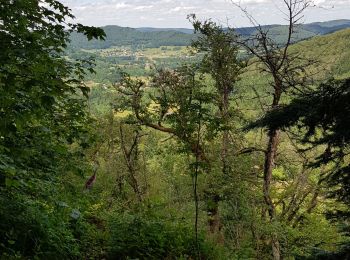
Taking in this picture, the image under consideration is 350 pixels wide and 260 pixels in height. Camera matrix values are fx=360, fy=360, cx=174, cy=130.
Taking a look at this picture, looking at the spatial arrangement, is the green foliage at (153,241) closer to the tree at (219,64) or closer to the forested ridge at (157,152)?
the forested ridge at (157,152)

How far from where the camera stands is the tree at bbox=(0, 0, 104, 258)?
14.5 ft

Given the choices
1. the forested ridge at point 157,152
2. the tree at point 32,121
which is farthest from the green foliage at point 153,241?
the tree at point 32,121

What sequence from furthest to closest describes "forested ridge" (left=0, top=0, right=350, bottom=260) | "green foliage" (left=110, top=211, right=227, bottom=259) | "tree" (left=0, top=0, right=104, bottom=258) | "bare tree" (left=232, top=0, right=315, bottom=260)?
"bare tree" (left=232, top=0, right=315, bottom=260), "green foliage" (left=110, top=211, right=227, bottom=259), "forested ridge" (left=0, top=0, right=350, bottom=260), "tree" (left=0, top=0, right=104, bottom=258)

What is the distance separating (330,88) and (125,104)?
15729 mm

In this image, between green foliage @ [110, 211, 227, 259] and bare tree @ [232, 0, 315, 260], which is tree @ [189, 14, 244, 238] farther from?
green foliage @ [110, 211, 227, 259]

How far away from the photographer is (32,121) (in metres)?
5.90

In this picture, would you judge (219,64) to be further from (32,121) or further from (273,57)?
(32,121)

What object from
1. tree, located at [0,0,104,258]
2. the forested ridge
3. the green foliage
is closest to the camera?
tree, located at [0,0,104,258]

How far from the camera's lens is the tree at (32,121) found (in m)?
4.43

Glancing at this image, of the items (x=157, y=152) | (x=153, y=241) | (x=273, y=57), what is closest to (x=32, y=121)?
(x=153, y=241)

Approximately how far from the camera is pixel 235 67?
18047mm

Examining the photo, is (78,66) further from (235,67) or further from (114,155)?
(114,155)

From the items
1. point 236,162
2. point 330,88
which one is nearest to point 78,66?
point 330,88

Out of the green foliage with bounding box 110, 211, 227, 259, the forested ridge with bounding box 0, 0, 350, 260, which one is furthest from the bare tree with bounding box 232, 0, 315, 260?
the green foliage with bounding box 110, 211, 227, 259
